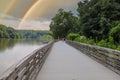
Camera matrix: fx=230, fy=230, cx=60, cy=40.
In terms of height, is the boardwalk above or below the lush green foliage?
below

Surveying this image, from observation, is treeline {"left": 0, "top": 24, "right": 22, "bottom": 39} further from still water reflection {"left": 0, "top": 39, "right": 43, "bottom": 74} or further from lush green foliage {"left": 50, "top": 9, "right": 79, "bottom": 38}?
still water reflection {"left": 0, "top": 39, "right": 43, "bottom": 74}

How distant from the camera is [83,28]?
33156 millimetres

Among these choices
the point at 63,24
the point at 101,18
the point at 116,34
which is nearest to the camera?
the point at 116,34

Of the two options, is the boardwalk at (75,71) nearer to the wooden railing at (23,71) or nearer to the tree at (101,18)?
the wooden railing at (23,71)

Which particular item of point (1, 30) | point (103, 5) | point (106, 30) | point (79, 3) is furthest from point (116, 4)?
point (1, 30)

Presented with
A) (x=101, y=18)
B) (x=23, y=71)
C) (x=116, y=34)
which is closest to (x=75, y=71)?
(x=23, y=71)

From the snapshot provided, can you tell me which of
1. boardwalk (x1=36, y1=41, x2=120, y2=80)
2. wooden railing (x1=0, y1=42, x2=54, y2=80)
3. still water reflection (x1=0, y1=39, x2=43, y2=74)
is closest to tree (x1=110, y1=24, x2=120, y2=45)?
still water reflection (x1=0, y1=39, x2=43, y2=74)

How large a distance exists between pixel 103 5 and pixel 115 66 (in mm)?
21691

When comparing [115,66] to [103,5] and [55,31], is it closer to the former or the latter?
[103,5]

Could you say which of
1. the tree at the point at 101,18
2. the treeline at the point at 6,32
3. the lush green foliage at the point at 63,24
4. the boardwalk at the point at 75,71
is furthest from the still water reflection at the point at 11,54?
the treeline at the point at 6,32

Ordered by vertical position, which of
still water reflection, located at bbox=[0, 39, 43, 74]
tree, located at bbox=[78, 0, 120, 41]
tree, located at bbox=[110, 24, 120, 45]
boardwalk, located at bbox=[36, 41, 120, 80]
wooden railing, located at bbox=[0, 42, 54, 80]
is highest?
tree, located at bbox=[78, 0, 120, 41]

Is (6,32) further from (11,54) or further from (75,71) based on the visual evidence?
(75,71)

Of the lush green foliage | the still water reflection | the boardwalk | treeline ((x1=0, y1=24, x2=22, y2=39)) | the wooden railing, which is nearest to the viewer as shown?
the wooden railing

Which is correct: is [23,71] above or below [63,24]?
below
